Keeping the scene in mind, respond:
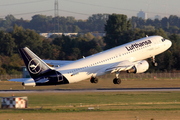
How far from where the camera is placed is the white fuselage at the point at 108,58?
5753cm

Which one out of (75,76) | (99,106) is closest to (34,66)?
(75,76)

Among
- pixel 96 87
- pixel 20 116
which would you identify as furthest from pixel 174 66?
pixel 20 116

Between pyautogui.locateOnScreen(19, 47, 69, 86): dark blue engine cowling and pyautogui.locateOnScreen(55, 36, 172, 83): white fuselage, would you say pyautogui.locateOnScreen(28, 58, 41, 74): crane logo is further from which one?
pyautogui.locateOnScreen(55, 36, 172, 83): white fuselage

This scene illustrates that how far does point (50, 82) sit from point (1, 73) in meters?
81.4

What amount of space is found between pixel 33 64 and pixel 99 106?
15.3m

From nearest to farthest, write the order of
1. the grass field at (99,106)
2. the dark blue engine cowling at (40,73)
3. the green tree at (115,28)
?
the grass field at (99,106)
the dark blue engine cowling at (40,73)
the green tree at (115,28)

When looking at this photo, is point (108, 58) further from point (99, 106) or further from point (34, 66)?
point (34, 66)

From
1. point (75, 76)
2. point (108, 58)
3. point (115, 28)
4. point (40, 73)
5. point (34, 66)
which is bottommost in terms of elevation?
A: point (75, 76)

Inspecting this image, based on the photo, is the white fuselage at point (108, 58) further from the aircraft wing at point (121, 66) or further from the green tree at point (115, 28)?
the green tree at point (115, 28)

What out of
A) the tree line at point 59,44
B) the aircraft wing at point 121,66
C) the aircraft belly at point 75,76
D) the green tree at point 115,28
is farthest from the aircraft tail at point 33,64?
the green tree at point 115,28

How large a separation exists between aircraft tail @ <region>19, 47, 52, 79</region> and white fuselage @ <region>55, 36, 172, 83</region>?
2790 millimetres

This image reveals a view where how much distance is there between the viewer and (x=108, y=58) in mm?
60094

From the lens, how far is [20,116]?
5094cm

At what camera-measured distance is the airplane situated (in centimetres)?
5491
